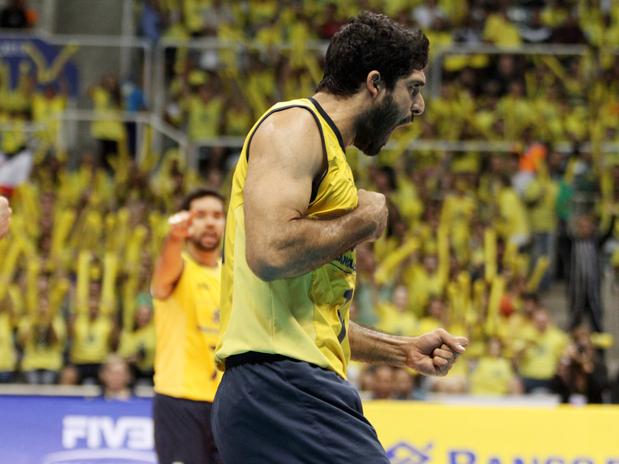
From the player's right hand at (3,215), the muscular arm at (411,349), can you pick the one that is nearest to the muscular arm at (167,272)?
the player's right hand at (3,215)

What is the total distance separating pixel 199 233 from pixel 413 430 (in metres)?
2.15

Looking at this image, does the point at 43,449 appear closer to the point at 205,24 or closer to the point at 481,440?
the point at 481,440

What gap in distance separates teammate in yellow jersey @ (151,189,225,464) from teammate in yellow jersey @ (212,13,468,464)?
268cm

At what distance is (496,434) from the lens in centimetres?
805

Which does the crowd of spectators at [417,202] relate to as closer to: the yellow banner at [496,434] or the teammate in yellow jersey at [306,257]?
the yellow banner at [496,434]

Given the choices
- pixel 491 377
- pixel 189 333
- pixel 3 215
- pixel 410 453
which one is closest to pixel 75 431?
pixel 189 333

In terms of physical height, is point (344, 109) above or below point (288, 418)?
above

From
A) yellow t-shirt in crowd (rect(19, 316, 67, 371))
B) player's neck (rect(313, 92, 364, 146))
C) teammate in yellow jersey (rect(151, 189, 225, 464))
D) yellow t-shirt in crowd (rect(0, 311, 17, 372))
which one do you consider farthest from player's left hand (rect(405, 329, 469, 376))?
yellow t-shirt in crowd (rect(0, 311, 17, 372))

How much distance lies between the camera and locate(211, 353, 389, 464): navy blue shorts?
11.5 ft

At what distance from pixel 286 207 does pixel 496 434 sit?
496 cm

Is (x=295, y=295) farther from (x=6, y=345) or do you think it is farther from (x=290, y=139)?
(x=6, y=345)

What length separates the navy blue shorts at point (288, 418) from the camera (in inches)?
139

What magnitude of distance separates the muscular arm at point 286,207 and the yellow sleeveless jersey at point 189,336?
3.15 meters

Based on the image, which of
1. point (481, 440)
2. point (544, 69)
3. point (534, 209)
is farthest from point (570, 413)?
point (544, 69)
